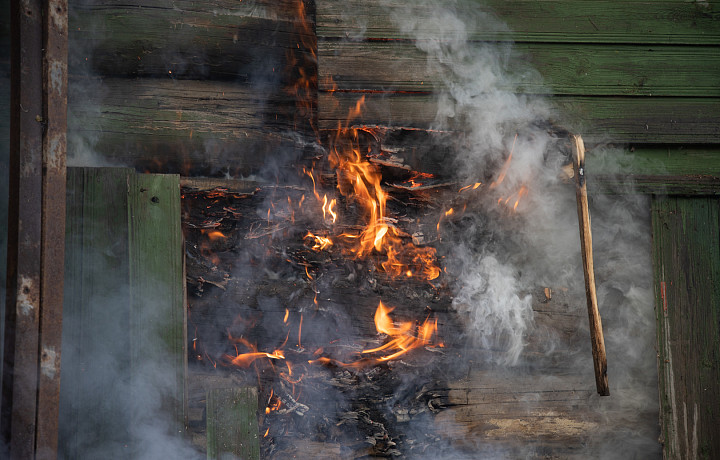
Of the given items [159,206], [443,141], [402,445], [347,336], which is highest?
[443,141]

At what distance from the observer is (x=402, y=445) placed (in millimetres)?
3008

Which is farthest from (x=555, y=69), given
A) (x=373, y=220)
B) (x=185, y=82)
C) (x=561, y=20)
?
(x=185, y=82)

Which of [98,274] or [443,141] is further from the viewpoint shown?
[443,141]

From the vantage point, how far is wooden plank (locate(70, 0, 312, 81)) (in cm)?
288

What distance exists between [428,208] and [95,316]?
189 cm

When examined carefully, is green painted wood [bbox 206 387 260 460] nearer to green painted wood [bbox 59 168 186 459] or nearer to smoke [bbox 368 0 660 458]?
green painted wood [bbox 59 168 186 459]

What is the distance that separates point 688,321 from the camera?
3.10 meters

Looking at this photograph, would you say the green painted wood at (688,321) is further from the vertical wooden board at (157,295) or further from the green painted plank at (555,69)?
the vertical wooden board at (157,295)

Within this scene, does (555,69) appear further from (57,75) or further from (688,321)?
(57,75)

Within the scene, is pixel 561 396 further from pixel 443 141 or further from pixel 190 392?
pixel 190 392

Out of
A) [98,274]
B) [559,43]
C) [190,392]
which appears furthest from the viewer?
[559,43]

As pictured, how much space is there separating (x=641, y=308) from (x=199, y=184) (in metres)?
2.69

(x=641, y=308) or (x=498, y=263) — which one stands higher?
(x=498, y=263)

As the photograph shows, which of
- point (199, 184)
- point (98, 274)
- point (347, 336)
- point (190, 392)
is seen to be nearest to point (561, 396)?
point (347, 336)
